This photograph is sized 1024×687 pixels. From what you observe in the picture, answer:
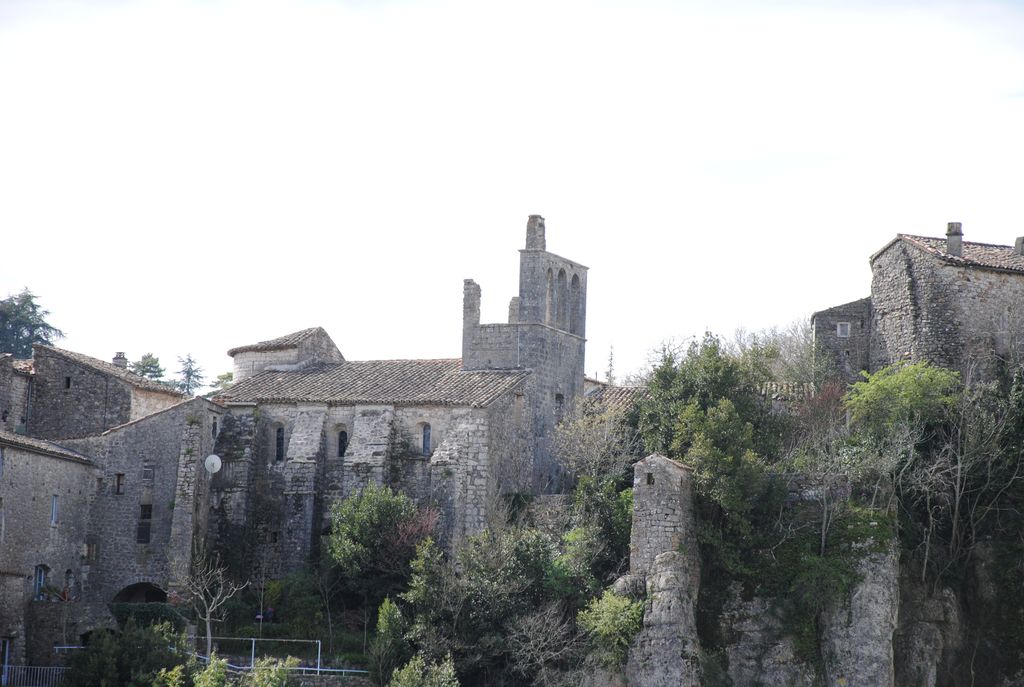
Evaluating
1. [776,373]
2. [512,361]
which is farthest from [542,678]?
[776,373]

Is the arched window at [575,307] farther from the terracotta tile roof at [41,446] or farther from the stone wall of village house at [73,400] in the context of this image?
the terracotta tile roof at [41,446]

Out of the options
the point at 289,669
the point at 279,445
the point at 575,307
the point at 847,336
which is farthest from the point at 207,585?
the point at 847,336

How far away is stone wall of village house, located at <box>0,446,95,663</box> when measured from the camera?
4816 cm

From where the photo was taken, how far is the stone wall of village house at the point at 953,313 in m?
53.2

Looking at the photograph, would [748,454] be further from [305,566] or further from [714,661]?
[305,566]

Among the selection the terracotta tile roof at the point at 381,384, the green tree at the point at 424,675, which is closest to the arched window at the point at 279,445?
the terracotta tile roof at the point at 381,384

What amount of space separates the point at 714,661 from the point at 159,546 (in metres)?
19.6

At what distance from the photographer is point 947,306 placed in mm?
53844

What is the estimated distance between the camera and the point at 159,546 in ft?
175

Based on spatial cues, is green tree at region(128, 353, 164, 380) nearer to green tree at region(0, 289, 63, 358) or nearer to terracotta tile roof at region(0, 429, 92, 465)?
green tree at region(0, 289, 63, 358)

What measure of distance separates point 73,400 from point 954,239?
31815 mm

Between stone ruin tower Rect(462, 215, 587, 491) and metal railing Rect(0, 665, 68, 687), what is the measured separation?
→ 17273 mm

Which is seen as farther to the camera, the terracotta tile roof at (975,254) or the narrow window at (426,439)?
the narrow window at (426,439)

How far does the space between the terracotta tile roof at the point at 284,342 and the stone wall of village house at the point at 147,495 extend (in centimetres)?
577
